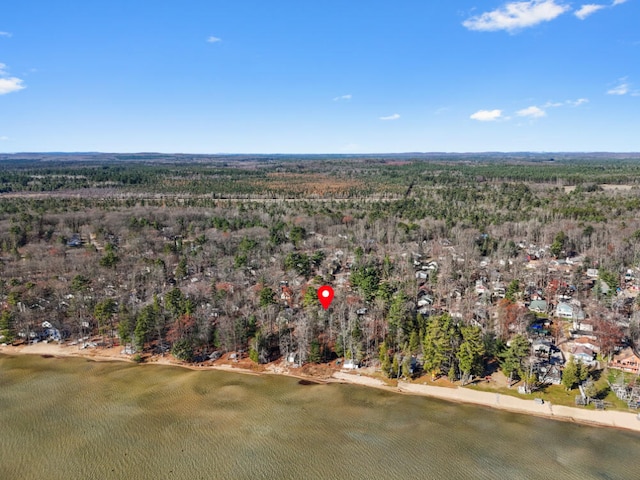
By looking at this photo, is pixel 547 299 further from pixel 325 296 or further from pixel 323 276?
pixel 323 276

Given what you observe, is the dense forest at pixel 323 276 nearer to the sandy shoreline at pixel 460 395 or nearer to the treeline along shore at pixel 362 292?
the treeline along shore at pixel 362 292

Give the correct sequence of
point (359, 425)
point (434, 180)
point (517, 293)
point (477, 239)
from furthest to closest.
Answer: point (434, 180)
point (477, 239)
point (517, 293)
point (359, 425)

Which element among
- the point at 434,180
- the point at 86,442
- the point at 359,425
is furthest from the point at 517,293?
the point at 434,180

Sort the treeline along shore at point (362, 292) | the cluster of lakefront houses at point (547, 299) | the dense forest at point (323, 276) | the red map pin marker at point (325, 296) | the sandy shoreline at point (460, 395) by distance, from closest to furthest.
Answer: the sandy shoreline at point (460, 395)
the treeline along shore at point (362, 292)
the cluster of lakefront houses at point (547, 299)
the dense forest at point (323, 276)
the red map pin marker at point (325, 296)

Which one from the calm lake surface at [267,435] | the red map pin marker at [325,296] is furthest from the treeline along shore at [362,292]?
the calm lake surface at [267,435]

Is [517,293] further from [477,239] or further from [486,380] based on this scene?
[477,239]
